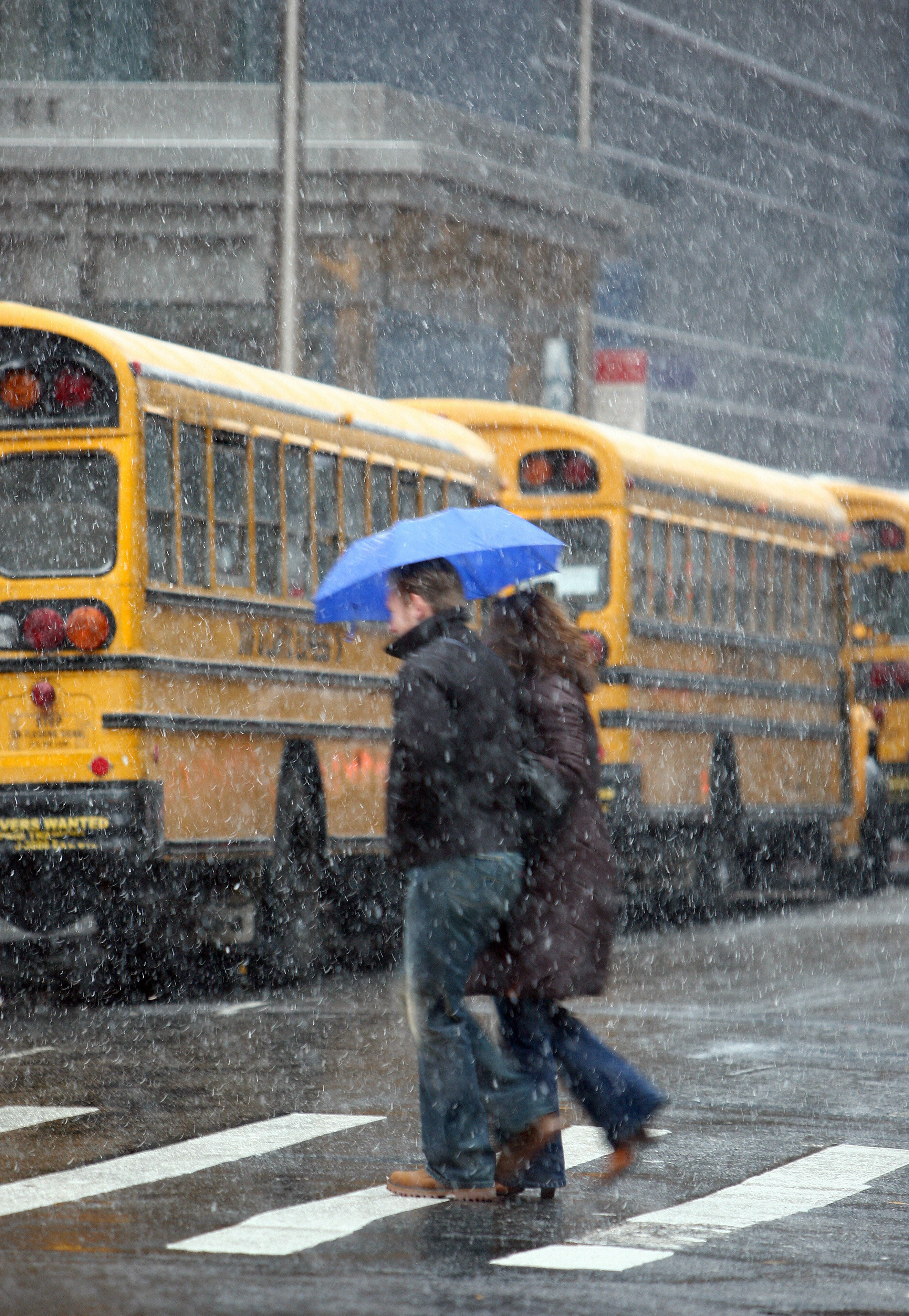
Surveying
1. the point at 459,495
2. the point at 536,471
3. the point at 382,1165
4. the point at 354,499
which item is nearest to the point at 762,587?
the point at 536,471

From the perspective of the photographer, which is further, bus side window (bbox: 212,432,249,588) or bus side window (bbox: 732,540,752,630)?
bus side window (bbox: 732,540,752,630)

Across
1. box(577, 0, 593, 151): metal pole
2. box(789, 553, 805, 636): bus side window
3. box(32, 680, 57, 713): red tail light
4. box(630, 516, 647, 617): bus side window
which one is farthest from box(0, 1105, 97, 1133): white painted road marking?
box(577, 0, 593, 151): metal pole

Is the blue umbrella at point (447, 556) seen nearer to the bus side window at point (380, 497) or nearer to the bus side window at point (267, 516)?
the bus side window at point (267, 516)

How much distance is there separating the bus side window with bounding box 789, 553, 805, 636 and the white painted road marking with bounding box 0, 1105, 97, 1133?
12152 mm

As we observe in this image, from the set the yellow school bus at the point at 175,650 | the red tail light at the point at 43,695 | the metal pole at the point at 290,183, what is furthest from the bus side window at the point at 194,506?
the metal pole at the point at 290,183

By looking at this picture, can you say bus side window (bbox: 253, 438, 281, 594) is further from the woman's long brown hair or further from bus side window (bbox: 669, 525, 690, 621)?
the woman's long brown hair

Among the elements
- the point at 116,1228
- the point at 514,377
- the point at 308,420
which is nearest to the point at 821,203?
the point at 514,377

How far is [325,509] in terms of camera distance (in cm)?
1410

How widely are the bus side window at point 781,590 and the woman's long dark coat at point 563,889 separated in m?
12.8

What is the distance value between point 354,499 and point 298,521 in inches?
27.8

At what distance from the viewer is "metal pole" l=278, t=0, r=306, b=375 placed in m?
20.9

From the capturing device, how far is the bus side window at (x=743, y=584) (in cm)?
1925

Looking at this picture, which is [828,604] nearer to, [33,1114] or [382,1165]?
[33,1114]

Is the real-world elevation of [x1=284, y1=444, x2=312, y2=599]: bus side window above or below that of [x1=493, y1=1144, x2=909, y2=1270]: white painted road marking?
above
